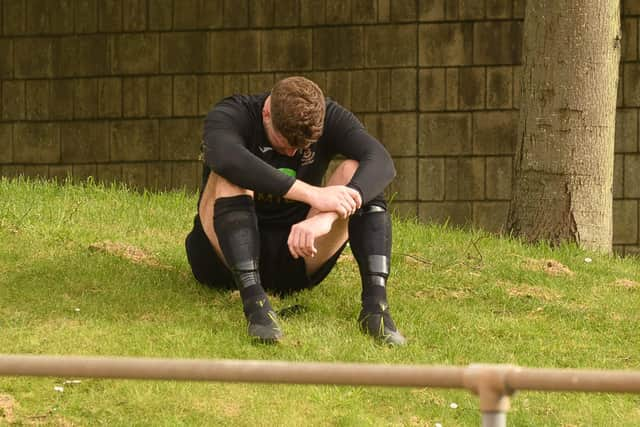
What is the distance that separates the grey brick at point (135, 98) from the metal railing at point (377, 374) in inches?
306

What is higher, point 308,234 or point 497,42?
point 497,42

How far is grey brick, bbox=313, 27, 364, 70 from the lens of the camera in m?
9.38

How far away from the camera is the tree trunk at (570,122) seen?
7.26 metres

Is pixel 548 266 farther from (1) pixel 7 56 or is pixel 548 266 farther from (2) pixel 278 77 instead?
(1) pixel 7 56

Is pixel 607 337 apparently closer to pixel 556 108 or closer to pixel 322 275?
pixel 322 275

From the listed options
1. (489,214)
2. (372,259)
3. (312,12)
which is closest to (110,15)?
(312,12)

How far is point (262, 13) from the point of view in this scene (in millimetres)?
9531

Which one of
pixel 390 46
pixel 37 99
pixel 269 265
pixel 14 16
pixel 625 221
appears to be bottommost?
pixel 625 221

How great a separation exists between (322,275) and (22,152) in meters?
5.27

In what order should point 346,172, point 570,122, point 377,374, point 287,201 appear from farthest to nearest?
point 570,122 → point 287,201 → point 346,172 → point 377,374

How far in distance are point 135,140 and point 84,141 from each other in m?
0.47

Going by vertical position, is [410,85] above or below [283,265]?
above

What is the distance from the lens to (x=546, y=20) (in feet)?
24.1

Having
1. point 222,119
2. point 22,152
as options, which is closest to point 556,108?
point 222,119
